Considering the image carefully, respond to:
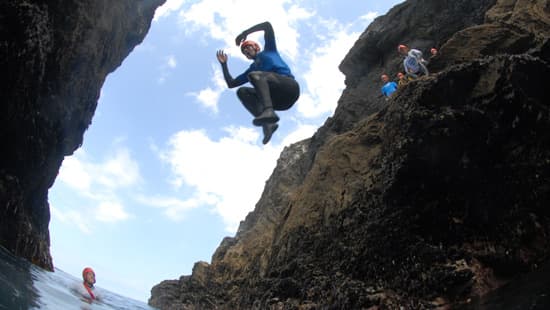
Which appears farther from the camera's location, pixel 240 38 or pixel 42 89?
pixel 42 89

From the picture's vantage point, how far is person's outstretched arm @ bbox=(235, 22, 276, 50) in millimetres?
5047

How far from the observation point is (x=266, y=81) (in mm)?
4828

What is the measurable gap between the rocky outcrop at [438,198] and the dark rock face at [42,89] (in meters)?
5.92

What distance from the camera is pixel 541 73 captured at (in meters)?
6.13

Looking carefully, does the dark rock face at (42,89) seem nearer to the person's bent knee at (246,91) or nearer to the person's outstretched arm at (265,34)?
the person's outstretched arm at (265,34)

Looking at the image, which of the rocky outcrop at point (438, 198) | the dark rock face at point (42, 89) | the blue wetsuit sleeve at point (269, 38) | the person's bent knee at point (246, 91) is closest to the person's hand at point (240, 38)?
the blue wetsuit sleeve at point (269, 38)

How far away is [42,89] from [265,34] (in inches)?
245

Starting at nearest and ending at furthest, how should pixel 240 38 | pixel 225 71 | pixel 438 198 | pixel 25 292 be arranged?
pixel 240 38 → pixel 225 71 → pixel 438 198 → pixel 25 292

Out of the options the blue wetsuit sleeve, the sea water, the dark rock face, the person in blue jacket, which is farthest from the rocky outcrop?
the dark rock face

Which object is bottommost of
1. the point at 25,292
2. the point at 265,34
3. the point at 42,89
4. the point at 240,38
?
the point at 25,292

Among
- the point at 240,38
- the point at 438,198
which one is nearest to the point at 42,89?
the point at 240,38

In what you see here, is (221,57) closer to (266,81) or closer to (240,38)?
(240,38)

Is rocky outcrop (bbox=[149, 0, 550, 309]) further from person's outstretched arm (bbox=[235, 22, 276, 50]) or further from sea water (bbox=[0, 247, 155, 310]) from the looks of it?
sea water (bbox=[0, 247, 155, 310])

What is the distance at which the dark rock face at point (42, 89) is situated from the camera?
7230mm
